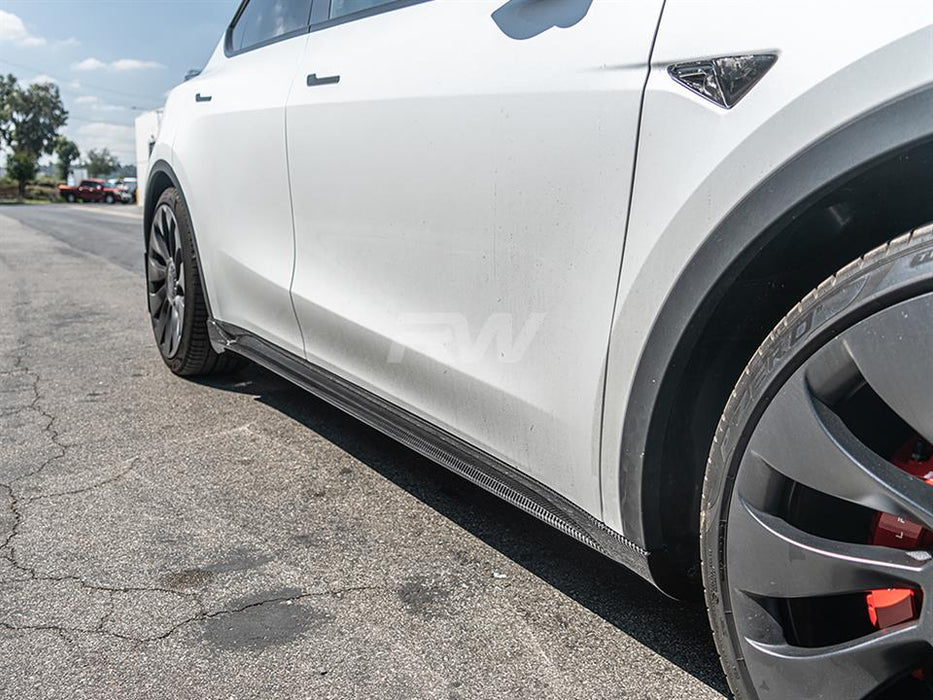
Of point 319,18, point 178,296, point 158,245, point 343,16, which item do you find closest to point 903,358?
point 343,16

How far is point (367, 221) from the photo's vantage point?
7.72 feet

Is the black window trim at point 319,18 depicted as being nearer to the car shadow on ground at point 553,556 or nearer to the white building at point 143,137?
the car shadow on ground at point 553,556

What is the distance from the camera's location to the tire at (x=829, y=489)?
1.21m

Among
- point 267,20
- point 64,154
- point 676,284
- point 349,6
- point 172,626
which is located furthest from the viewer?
point 64,154

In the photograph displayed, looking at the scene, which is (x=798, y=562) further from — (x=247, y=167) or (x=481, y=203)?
(x=247, y=167)

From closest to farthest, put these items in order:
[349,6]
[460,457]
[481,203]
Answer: [481,203] < [460,457] < [349,6]

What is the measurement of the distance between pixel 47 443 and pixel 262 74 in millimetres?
1543

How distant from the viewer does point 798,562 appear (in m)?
1.34

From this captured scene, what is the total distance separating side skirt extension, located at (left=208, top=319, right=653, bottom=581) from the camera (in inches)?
69.7

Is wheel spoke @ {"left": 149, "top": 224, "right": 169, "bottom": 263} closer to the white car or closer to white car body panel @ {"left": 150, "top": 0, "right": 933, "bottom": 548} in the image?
white car body panel @ {"left": 150, "top": 0, "right": 933, "bottom": 548}

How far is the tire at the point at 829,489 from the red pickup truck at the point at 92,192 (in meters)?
69.1

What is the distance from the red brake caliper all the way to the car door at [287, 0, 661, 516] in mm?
544

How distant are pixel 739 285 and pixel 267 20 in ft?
7.71

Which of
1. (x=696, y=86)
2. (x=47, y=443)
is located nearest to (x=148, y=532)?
(x=47, y=443)
